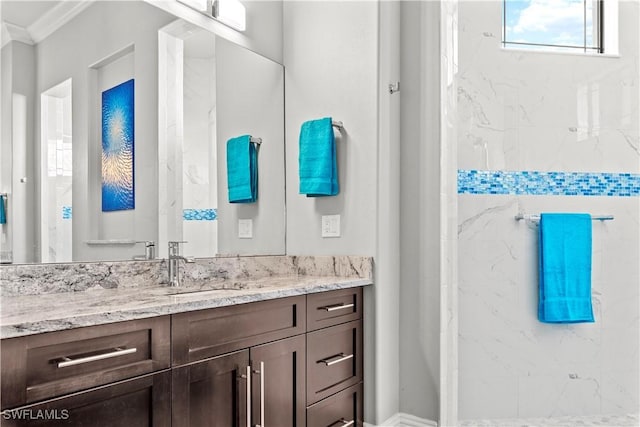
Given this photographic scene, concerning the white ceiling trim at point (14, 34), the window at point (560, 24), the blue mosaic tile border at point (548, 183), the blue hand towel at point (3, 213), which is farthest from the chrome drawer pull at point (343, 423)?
the window at point (560, 24)

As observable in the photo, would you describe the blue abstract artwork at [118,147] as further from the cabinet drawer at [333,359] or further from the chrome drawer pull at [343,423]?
the chrome drawer pull at [343,423]

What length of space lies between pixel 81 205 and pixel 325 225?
1.13 meters

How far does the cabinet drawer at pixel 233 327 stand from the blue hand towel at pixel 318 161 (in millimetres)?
645

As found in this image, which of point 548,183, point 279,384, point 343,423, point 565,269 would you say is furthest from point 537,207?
point 279,384

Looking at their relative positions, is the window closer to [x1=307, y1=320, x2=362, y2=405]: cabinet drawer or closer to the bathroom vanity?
the bathroom vanity

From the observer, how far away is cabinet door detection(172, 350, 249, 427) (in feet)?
4.31

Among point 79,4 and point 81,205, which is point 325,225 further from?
point 79,4

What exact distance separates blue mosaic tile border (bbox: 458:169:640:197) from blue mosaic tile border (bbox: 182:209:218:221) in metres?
1.36

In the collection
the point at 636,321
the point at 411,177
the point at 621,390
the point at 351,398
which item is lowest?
the point at 621,390

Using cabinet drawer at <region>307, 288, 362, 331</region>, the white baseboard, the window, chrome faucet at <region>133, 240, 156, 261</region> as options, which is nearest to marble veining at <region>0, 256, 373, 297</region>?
chrome faucet at <region>133, 240, 156, 261</region>

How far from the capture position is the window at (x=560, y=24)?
283cm

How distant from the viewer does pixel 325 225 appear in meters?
2.38

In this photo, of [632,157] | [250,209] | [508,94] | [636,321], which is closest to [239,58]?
[250,209]

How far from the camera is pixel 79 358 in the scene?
1095mm
